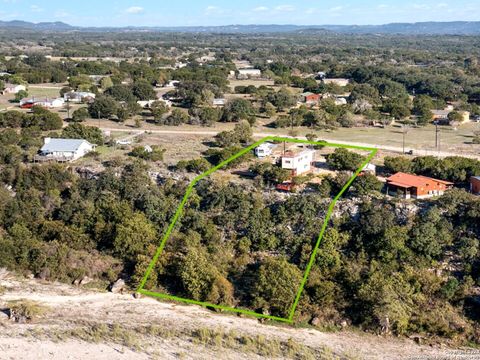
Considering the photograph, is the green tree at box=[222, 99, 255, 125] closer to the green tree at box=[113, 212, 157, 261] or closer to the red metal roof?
the red metal roof

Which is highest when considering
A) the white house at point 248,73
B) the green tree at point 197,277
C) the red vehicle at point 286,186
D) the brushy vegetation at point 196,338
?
the white house at point 248,73

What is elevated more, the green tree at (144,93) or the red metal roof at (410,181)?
the green tree at (144,93)

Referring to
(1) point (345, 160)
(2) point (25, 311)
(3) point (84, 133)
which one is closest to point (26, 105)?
(3) point (84, 133)

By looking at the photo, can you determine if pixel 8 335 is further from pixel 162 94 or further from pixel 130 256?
pixel 162 94

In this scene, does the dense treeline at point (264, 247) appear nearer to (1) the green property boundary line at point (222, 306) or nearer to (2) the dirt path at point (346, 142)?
(1) the green property boundary line at point (222, 306)

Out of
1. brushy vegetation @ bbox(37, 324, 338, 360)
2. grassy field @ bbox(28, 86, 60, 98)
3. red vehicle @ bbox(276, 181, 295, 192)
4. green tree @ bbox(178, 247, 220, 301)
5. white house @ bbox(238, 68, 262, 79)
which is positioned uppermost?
white house @ bbox(238, 68, 262, 79)

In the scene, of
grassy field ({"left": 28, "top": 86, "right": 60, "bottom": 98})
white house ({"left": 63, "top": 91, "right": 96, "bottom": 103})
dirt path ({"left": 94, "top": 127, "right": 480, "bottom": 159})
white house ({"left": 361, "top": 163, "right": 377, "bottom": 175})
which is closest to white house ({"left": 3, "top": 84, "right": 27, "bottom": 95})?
grassy field ({"left": 28, "top": 86, "right": 60, "bottom": 98})

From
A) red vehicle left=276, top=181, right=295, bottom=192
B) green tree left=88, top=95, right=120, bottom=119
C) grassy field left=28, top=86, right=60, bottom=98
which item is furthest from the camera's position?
grassy field left=28, top=86, right=60, bottom=98

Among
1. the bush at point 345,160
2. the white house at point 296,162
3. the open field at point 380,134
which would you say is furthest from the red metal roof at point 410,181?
the open field at point 380,134

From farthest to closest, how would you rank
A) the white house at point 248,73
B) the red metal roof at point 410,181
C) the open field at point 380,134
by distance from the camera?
the white house at point 248,73 < the open field at point 380,134 < the red metal roof at point 410,181
